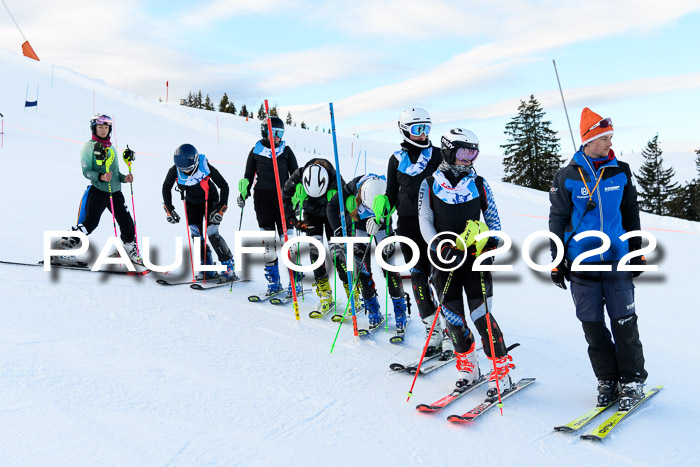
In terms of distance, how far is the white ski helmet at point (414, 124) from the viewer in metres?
4.87

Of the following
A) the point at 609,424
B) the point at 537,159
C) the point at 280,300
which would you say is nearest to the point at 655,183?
the point at 537,159

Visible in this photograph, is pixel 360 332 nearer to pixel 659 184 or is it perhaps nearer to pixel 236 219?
pixel 236 219

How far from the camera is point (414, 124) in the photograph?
486 centimetres

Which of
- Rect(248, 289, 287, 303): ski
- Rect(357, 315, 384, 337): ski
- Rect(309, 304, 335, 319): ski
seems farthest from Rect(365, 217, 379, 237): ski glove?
Rect(248, 289, 287, 303): ski

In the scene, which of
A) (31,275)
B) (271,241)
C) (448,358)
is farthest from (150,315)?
(448,358)

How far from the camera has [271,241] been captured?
6.80m

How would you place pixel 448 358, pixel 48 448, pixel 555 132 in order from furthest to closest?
pixel 555 132 → pixel 448 358 → pixel 48 448

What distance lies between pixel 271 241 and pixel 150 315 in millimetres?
1697

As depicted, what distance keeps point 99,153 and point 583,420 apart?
6.46 m

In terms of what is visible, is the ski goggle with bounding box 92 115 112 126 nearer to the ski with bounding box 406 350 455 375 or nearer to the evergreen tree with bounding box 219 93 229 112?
the ski with bounding box 406 350 455 375

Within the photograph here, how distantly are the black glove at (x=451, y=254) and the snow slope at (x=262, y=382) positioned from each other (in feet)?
3.54

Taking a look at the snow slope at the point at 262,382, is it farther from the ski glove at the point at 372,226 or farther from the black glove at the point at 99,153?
the black glove at the point at 99,153

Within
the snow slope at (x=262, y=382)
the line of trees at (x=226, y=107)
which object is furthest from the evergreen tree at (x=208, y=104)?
the snow slope at (x=262, y=382)

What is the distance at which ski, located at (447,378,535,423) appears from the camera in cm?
375
